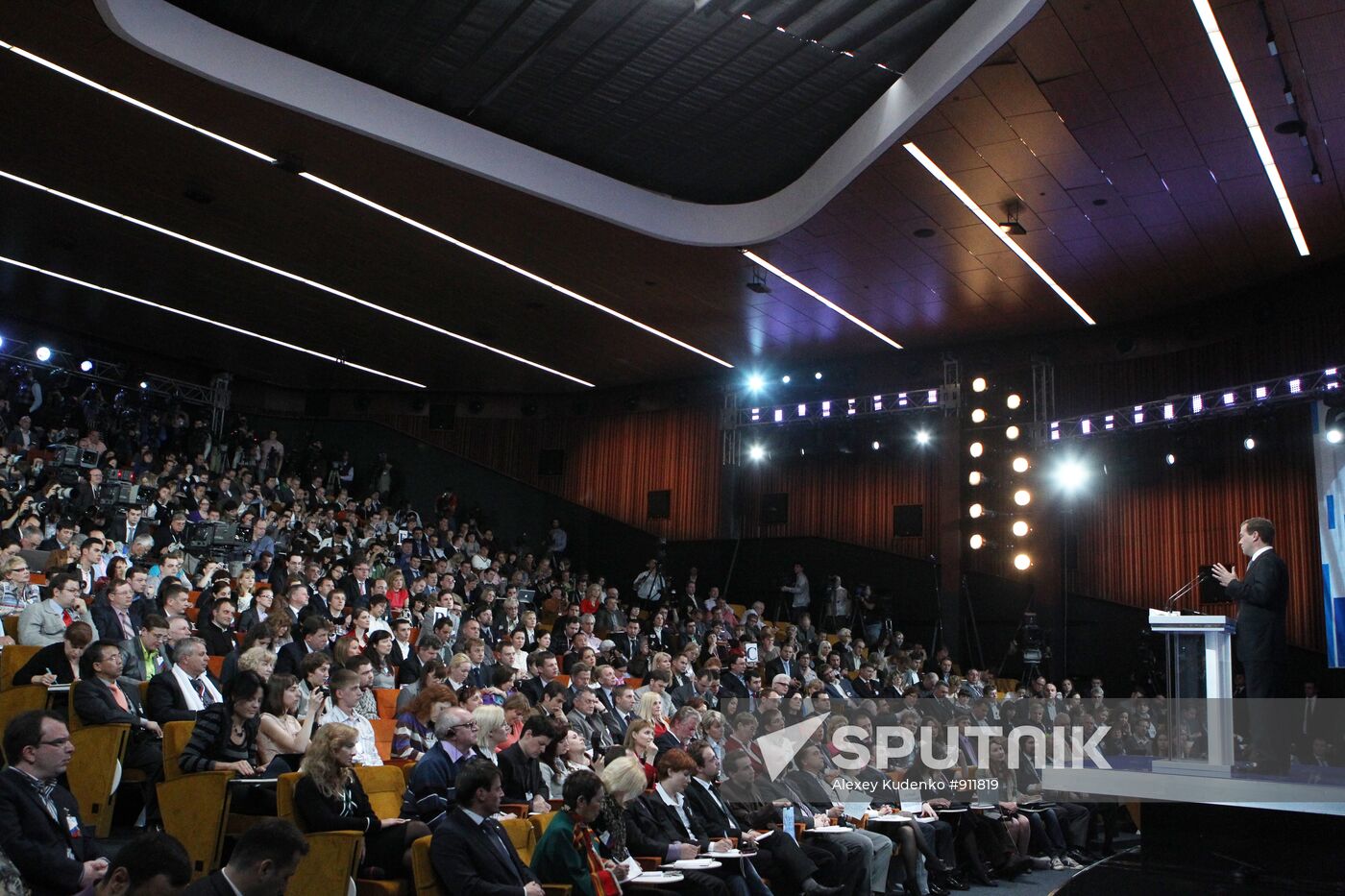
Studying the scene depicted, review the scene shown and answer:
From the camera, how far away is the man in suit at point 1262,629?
3.90 m

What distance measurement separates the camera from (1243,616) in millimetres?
4059

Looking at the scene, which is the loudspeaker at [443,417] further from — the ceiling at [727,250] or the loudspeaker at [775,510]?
the loudspeaker at [775,510]

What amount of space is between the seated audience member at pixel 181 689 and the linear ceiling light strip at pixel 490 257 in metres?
4.90

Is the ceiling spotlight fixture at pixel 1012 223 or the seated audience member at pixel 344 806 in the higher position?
the ceiling spotlight fixture at pixel 1012 223

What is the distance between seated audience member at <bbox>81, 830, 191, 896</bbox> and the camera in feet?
8.00

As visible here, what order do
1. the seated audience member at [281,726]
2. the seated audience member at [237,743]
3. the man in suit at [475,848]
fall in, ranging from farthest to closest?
the seated audience member at [281,726], the seated audience member at [237,743], the man in suit at [475,848]

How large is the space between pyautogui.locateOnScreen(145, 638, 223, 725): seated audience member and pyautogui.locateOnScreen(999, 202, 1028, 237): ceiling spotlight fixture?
6.99 m

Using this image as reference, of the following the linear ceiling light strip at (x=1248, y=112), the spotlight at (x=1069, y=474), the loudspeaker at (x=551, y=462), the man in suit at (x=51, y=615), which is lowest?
the man in suit at (x=51, y=615)

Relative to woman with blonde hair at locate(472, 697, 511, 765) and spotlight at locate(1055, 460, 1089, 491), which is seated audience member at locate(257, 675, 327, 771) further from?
spotlight at locate(1055, 460, 1089, 491)

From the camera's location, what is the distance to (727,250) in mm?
10125

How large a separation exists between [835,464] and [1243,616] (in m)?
10.4

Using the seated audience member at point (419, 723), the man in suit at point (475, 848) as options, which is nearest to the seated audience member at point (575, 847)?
the man in suit at point (475, 848)

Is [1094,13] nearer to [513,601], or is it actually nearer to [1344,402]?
[1344,402]

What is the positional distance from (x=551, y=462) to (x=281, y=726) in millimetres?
11809
